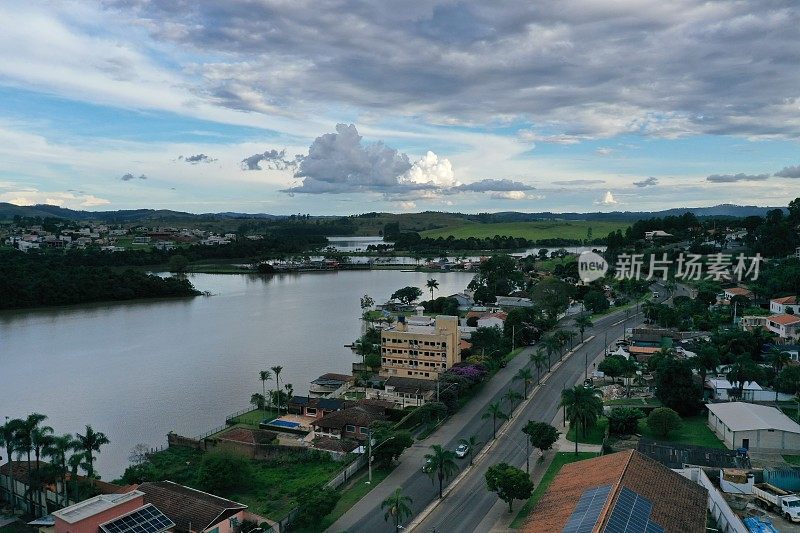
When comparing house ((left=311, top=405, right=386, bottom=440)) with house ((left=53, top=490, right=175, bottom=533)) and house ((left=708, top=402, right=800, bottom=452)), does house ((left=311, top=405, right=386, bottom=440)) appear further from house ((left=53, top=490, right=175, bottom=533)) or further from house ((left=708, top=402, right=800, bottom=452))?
house ((left=708, top=402, right=800, bottom=452))

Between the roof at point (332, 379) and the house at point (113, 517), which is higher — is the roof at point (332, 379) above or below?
below

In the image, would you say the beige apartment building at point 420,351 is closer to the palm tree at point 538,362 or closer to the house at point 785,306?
the palm tree at point 538,362

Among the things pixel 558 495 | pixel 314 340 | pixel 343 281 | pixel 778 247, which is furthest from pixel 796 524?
pixel 343 281

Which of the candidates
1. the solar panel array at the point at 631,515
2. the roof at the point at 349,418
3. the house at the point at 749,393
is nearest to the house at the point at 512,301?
the house at the point at 749,393

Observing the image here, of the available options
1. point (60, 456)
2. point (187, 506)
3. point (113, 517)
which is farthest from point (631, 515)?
point (60, 456)

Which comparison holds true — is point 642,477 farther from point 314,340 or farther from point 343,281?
point 343,281

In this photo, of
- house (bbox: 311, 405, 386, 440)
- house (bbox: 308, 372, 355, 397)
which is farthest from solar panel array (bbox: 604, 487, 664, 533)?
house (bbox: 308, 372, 355, 397)
